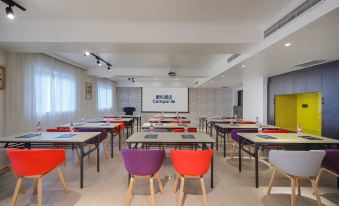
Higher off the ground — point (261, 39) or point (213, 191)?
point (261, 39)

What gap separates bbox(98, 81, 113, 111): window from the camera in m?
10.6

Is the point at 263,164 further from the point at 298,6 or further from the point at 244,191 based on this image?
the point at 298,6

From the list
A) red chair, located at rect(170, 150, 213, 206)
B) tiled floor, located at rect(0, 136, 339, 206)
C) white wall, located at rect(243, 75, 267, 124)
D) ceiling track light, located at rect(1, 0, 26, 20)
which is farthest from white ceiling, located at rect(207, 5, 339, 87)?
ceiling track light, located at rect(1, 0, 26, 20)

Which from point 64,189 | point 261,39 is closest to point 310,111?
point 261,39

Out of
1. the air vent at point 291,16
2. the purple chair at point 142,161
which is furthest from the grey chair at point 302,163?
the air vent at point 291,16

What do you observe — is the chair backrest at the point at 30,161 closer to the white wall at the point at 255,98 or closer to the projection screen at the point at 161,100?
the white wall at the point at 255,98

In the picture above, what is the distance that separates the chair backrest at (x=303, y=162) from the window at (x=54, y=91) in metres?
6.11

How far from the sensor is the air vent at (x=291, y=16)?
8.54ft

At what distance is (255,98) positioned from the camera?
8.59 meters

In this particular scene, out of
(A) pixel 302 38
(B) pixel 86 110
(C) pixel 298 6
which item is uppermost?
(C) pixel 298 6

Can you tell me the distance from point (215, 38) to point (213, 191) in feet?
8.92

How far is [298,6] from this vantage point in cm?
286

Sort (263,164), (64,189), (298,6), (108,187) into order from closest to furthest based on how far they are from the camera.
→ 1. (298,6)
2. (64,189)
3. (108,187)
4. (263,164)

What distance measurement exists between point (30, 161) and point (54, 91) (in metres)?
4.68
